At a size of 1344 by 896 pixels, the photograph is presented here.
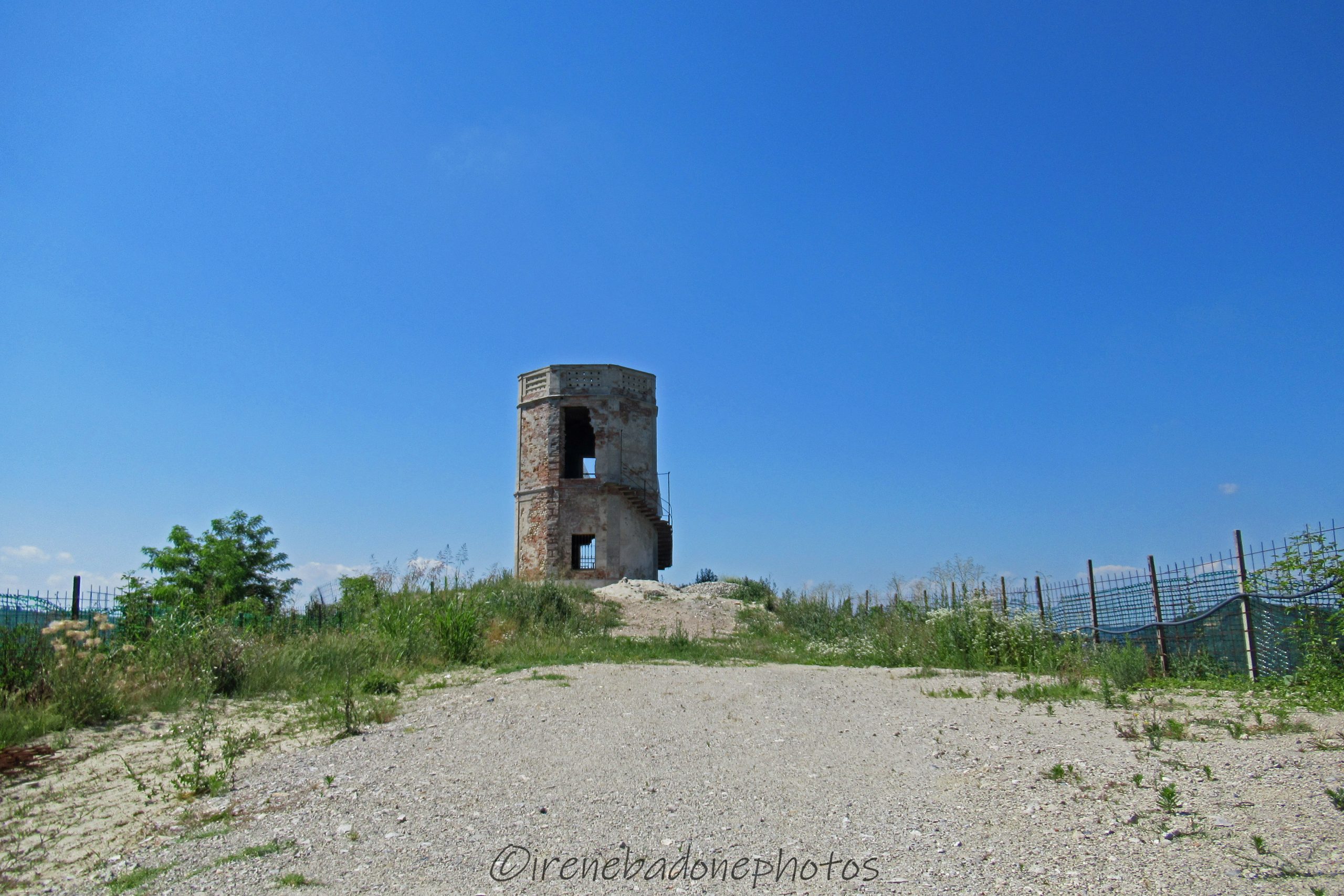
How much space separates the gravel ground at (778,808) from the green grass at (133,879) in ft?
0.23

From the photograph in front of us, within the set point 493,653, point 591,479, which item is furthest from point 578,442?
point 493,653

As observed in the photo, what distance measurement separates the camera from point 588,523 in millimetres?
28172

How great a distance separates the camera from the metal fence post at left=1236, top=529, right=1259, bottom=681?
938cm

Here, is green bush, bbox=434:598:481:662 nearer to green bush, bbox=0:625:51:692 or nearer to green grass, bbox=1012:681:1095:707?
green bush, bbox=0:625:51:692

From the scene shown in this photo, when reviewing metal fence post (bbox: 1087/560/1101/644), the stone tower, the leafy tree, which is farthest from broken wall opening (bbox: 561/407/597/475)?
metal fence post (bbox: 1087/560/1101/644)

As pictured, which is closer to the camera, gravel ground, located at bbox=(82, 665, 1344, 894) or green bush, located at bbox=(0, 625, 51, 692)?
gravel ground, located at bbox=(82, 665, 1344, 894)

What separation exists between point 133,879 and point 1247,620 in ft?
34.6

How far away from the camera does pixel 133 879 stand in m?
4.32

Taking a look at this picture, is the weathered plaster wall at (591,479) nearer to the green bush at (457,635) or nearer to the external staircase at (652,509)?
the external staircase at (652,509)

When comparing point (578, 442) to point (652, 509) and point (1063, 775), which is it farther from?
point (1063, 775)

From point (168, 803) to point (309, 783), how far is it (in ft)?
2.90

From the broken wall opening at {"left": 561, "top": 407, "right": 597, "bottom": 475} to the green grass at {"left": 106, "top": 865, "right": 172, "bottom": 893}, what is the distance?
25.6 meters

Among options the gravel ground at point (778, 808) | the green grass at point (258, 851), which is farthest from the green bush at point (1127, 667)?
the green grass at point (258, 851)

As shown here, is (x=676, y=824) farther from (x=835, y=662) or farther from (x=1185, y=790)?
(x=835, y=662)
